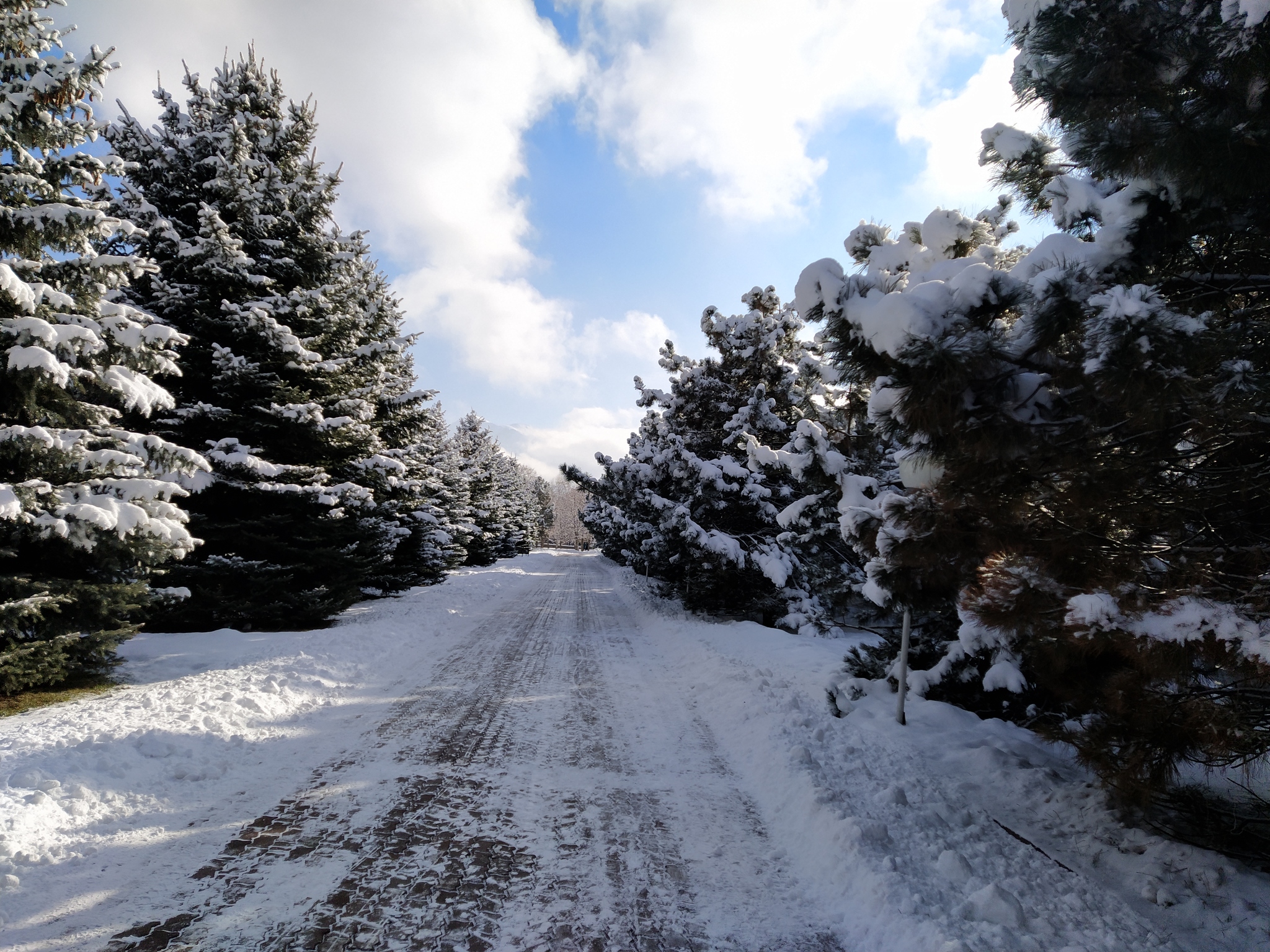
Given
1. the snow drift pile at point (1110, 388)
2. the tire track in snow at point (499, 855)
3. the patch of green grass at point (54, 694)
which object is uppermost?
the snow drift pile at point (1110, 388)

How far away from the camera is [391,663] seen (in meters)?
8.76

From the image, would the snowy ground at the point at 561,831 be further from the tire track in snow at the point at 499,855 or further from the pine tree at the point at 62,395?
the pine tree at the point at 62,395

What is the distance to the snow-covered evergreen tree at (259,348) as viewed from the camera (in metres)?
10.0

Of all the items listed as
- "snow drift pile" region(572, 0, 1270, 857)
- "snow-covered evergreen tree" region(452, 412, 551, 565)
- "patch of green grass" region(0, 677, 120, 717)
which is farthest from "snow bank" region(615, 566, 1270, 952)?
"snow-covered evergreen tree" region(452, 412, 551, 565)

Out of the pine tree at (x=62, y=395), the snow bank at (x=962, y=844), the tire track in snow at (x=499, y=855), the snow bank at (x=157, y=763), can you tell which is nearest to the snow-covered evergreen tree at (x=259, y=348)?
the snow bank at (x=157, y=763)

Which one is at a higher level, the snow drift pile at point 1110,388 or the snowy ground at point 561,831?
the snow drift pile at point 1110,388

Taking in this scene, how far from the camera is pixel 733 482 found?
1316 centimetres

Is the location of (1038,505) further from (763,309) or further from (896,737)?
(763,309)

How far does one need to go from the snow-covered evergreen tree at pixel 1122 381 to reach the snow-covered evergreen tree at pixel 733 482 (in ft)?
23.8

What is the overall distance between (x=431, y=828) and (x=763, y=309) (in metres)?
13.4

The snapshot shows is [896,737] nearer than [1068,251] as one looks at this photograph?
No

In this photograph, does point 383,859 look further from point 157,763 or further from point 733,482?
point 733,482

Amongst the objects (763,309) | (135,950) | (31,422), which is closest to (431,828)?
(135,950)

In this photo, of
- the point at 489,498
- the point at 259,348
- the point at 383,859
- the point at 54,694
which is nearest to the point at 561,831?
the point at 383,859
